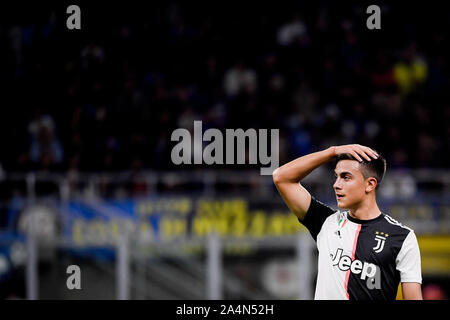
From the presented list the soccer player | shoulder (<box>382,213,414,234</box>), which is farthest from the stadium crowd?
shoulder (<box>382,213,414,234</box>)

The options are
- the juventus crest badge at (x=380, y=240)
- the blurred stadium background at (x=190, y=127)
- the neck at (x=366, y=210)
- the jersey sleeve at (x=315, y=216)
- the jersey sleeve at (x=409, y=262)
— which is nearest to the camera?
the jersey sleeve at (x=409, y=262)

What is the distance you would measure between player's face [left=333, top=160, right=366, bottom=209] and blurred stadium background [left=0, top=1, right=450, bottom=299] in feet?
18.4

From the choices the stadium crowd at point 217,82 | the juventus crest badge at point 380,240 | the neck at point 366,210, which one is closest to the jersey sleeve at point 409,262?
the juventus crest badge at point 380,240

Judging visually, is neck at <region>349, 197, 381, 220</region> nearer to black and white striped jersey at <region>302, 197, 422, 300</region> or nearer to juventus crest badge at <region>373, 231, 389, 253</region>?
black and white striped jersey at <region>302, 197, 422, 300</region>

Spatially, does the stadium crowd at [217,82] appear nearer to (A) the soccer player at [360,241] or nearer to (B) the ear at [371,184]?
(A) the soccer player at [360,241]

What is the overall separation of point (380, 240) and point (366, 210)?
0.69 feet

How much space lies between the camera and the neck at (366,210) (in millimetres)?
4988

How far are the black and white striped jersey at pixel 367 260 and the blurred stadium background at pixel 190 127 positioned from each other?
18.0 ft

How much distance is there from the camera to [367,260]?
485 cm

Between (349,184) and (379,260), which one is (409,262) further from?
(349,184)

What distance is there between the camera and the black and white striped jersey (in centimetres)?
479

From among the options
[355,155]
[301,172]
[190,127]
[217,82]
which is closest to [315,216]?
[301,172]

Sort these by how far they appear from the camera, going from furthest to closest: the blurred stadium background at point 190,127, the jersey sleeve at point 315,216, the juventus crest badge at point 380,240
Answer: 1. the blurred stadium background at point 190,127
2. the jersey sleeve at point 315,216
3. the juventus crest badge at point 380,240

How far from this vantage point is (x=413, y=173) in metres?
14.5
